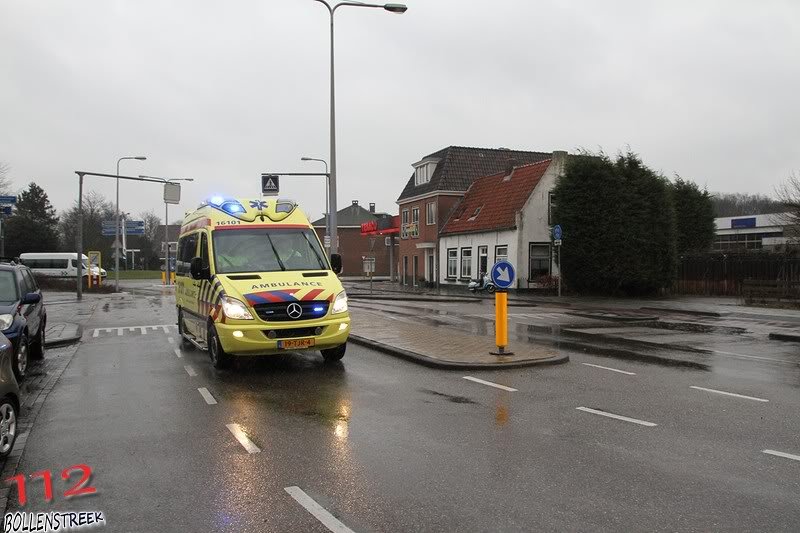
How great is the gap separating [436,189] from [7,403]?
3908cm

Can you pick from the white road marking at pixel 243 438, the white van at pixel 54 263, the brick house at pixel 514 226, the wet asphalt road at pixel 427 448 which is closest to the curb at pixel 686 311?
the brick house at pixel 514 226

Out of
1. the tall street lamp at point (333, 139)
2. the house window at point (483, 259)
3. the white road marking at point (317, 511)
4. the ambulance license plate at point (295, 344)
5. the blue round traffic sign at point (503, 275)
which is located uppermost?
the tall street lamp at point (333, 139)

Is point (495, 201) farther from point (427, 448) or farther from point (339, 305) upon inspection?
point (427, 448)

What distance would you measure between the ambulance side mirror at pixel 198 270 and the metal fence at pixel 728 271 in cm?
2545

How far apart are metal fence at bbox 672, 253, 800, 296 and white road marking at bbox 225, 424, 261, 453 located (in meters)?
27.3

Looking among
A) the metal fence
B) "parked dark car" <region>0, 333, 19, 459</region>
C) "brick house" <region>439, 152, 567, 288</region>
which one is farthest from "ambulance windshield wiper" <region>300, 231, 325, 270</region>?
"brick house" <region>439, 152, 567, 288</region>

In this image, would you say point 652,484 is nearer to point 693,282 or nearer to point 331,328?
point 331,328

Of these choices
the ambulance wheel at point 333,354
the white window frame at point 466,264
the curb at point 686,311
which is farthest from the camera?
the white window frame at point 466,264

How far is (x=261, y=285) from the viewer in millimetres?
9469

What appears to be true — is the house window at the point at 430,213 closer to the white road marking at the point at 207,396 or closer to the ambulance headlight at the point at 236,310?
the ambulance headlight at the point at 236,310

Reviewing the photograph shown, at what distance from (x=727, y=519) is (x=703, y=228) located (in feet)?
173

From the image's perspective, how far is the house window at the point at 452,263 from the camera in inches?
1673

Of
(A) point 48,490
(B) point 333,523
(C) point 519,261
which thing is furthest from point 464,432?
(C) point 519,261

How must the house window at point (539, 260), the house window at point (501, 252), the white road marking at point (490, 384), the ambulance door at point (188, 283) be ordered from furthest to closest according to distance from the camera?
1. the house window at point (501, 252)
2. the house window at point (539, 260)
3. the ambulance door at point (188, 283)
4. the white road marking at point (490, 384)
